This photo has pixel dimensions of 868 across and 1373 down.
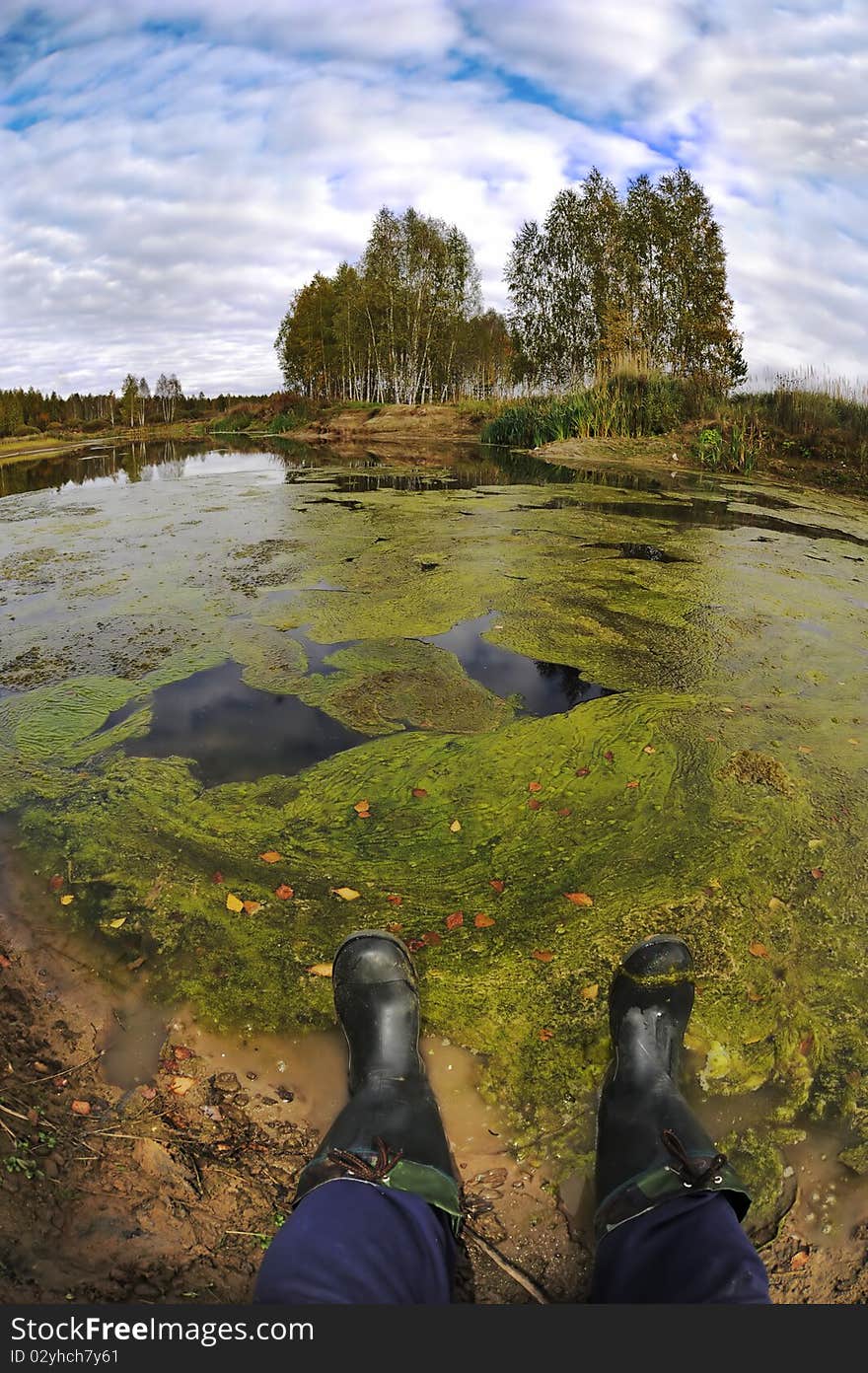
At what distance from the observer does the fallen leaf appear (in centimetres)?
140

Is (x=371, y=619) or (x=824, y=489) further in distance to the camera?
(x=824, y=489)

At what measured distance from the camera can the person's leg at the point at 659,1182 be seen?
0.92 meters

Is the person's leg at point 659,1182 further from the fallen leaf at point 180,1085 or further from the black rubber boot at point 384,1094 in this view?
the fallen leaf at point 180,1085

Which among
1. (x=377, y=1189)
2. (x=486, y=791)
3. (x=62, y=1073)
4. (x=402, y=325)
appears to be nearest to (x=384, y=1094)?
(x=377, y=1189)

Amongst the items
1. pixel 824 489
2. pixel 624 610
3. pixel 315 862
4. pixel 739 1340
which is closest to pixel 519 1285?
pixel 739 1340

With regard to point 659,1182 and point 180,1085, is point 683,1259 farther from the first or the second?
point 180,1085

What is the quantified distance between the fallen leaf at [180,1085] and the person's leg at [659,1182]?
815mm

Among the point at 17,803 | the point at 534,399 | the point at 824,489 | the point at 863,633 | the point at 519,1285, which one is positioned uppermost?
the point at 534,399

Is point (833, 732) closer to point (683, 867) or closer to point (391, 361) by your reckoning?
point (683, 867)

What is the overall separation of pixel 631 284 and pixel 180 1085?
84.3ft

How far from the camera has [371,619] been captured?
435cm

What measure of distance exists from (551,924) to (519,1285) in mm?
850

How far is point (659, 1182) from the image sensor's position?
1.08 meters

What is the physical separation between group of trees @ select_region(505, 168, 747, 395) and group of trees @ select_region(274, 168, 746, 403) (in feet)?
0.12
